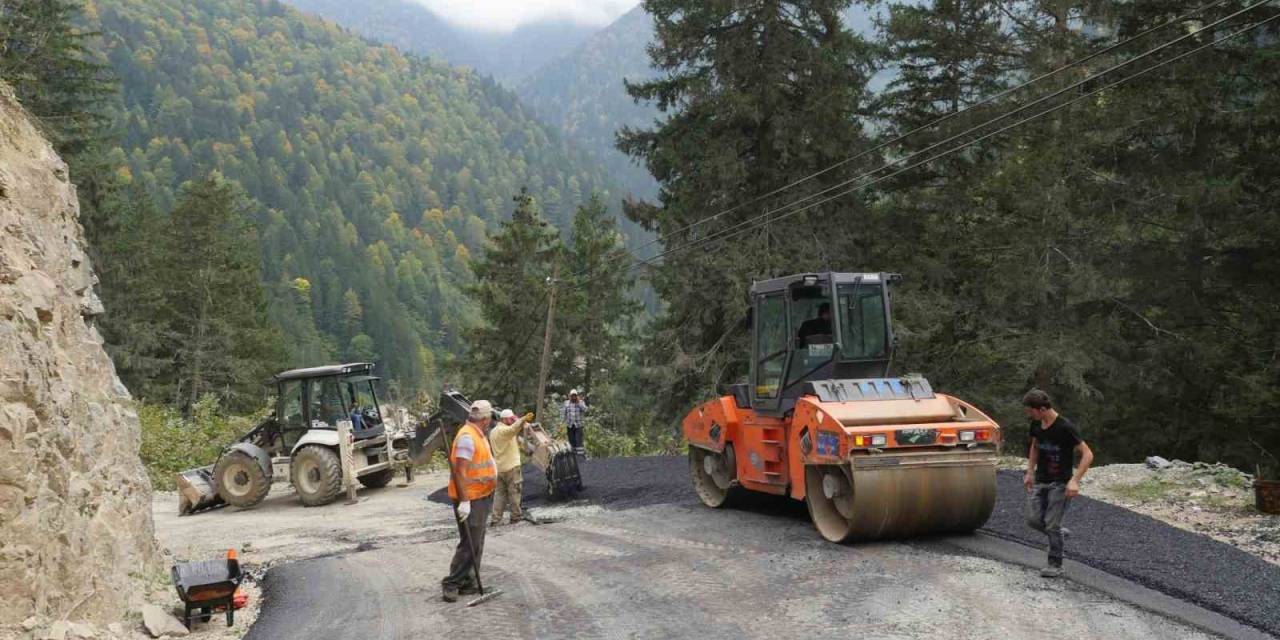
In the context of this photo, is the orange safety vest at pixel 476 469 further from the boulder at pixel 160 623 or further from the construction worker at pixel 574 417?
the construction worker at pixel 574 417

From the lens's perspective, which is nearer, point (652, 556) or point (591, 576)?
point (591, 576)

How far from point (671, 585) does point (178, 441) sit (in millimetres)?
21672

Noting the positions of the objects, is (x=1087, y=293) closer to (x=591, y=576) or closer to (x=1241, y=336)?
(x=1241, y=336)

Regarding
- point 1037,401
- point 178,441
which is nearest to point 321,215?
→ point 178,441

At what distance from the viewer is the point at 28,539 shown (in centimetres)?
693

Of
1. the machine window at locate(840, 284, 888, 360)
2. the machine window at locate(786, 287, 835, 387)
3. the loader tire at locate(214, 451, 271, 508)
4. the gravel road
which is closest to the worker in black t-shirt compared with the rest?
the gravel road

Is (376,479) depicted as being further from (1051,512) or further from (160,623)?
(1051,512)

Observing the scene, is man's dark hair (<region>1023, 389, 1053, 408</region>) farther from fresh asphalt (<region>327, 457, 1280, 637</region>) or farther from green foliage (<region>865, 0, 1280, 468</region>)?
green foliage (<region>865, 0, 1280, 468</region>)

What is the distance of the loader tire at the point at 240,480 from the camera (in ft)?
61.0

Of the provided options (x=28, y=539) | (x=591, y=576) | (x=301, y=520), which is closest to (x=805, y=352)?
(x=591, y=576)

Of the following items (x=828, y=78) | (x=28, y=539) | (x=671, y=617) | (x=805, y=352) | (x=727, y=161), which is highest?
(x=828, y=78)

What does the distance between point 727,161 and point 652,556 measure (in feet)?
49.9

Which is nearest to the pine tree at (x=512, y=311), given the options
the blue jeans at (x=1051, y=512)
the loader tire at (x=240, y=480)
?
the loader tire at (x=240, y=480)

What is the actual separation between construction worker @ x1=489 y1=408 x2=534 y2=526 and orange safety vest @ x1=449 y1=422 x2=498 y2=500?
3794mm
